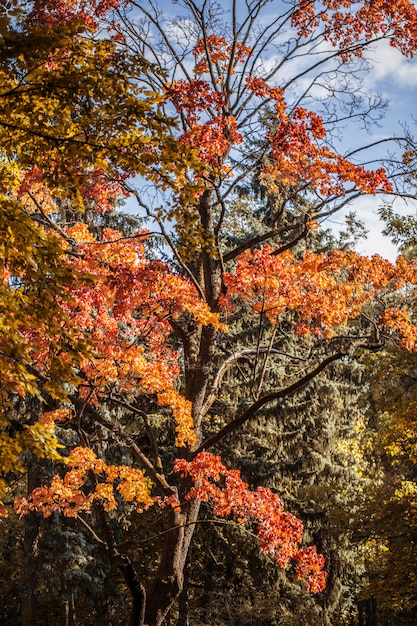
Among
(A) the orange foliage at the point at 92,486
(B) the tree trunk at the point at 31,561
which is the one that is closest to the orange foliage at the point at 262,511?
(A) the orange foliage at the point at 92,486

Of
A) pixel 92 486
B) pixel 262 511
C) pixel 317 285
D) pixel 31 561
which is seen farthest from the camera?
pixel 31 561

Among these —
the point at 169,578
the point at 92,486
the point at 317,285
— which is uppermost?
the point at 317,285

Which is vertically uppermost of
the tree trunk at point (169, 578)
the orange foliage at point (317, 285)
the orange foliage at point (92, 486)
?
the orange foliage at point (317, 285)

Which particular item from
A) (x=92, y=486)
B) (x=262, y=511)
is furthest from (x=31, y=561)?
(x=262, y=511)

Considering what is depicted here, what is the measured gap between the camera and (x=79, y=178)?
179 inches

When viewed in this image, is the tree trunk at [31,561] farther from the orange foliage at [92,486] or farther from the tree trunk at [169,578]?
the tree trunk at [169,578]

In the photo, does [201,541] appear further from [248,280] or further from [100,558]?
[248,280]

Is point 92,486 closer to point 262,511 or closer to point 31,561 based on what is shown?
point 262,511

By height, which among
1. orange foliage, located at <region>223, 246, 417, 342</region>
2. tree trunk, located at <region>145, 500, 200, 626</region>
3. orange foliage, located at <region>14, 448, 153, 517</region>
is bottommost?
tree trunk, located at <region>145, 500, 200, 626</region>

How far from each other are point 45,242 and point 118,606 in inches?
532

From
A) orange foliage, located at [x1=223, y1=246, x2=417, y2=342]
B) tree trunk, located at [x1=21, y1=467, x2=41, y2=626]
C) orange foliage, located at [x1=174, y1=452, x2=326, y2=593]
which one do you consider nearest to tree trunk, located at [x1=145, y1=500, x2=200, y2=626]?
orange foliage, located at [x1=174, y1=452, x2=326, y2=593]

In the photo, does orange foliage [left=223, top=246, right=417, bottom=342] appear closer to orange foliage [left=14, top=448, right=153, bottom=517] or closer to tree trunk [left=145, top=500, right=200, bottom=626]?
orange foliage [left=14, top=448, right=153, bottom=517]

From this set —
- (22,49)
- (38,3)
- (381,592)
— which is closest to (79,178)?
(22,49)

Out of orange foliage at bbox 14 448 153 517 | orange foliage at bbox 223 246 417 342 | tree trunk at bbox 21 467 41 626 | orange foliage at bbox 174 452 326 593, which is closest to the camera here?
orange foliage at bbox 174 452 326 593
